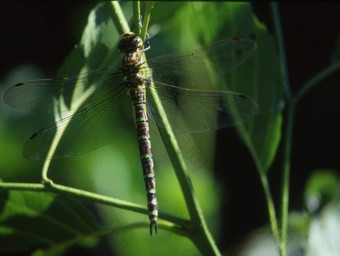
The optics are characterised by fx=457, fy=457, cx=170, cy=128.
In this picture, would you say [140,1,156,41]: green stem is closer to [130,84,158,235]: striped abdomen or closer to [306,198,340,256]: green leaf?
[130,84,158,235]: striped abdomen

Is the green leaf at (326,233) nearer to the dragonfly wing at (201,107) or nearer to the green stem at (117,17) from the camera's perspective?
the dragonfly wing at (201,107)

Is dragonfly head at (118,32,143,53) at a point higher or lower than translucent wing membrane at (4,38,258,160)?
higher

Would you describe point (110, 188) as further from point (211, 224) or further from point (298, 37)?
point (298, 37)

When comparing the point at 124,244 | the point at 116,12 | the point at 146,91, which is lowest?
the point at 124,244

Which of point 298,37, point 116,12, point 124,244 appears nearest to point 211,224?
point 124,244

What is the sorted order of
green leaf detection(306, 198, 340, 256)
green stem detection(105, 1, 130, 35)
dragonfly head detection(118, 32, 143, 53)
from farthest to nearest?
green leaf detection(306, 198, 340, 256)
dragonfly head detection(118, 32, 143, 53)
green stem detection(105, 1, 130, 35)

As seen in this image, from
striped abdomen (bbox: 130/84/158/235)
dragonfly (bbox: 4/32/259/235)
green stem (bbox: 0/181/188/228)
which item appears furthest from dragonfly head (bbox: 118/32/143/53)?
green stem (bbox: 0/181/188/228)
